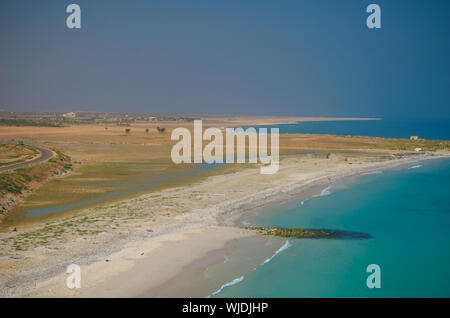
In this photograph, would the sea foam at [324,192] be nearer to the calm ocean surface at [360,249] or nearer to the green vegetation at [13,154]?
the calm ocean surface at [360,249]

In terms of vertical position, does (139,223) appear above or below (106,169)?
below

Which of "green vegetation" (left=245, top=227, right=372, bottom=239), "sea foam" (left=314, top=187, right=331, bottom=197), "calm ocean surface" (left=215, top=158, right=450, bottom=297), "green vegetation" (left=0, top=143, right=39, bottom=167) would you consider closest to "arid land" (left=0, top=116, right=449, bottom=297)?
"sea foam" (left=314, top=187, right=331, bottom=197)

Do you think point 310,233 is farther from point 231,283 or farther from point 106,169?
point 106,169

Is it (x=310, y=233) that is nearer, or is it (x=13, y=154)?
(x=310, y=233)

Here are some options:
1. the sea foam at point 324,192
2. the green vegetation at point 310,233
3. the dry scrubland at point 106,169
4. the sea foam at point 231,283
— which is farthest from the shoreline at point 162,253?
the dry scrubland at point 106,169

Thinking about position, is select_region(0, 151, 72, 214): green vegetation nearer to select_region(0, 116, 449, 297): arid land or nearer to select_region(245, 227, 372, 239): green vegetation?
select_region(0, 116, 449, 297): arid land

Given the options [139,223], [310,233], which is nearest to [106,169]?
[139,223]

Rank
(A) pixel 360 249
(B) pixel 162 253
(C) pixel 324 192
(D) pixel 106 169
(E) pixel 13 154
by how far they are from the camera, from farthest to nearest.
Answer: (E) pixel 13 154 < (D) pixel 106 169 < (C) pixel 324 192 < (A) pixel 360 249 < (B) pixel 162 253
